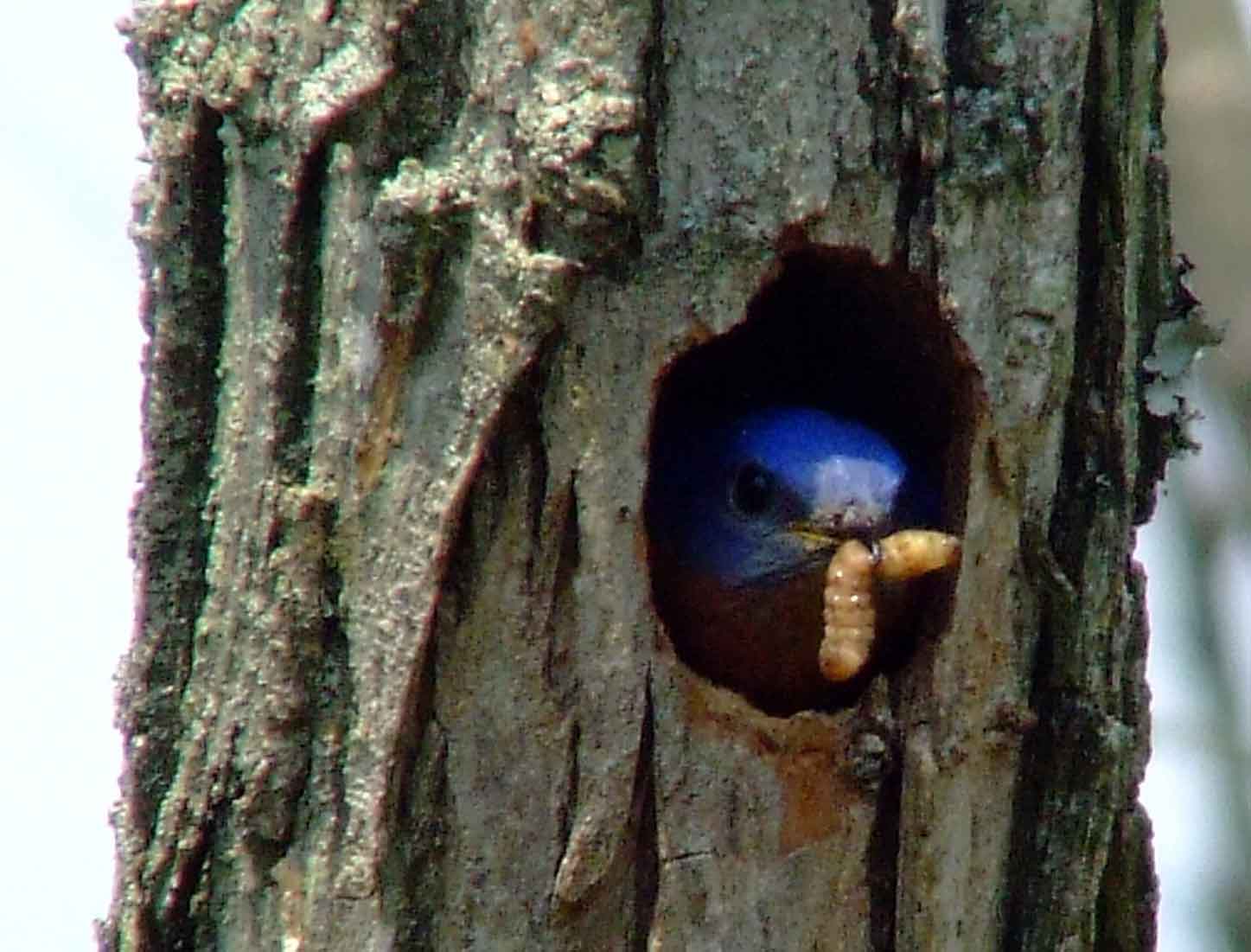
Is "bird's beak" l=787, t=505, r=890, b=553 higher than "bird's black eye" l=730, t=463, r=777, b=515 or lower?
lower

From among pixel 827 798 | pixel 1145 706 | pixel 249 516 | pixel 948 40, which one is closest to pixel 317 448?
pixel 249 516

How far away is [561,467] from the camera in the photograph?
2.38 meters

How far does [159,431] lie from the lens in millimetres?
2570

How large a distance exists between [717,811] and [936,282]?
0.72 metres

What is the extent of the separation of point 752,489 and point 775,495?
0.06 metres

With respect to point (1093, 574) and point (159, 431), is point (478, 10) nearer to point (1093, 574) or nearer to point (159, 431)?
point (159, 431)

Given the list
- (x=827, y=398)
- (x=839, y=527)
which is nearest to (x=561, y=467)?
(x=839, y=527)

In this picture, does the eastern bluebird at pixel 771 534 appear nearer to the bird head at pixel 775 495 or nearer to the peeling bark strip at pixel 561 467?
the bird head at pixel 775 495

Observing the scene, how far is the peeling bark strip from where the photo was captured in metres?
2.38

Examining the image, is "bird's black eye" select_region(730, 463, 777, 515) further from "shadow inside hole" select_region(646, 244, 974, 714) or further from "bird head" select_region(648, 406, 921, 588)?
"shadow inside hole" select_region(646, 244, 974, 714)

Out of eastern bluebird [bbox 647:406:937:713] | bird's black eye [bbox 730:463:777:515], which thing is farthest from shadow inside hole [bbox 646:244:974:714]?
bird's black eye [bbox 730:463:777:515]

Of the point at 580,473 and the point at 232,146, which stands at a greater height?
the point at 232,146

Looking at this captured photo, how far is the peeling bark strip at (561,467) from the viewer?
2375 mm

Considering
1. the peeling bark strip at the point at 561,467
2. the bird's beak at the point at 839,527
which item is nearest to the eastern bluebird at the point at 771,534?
the bird's beak at the point at 839,527
